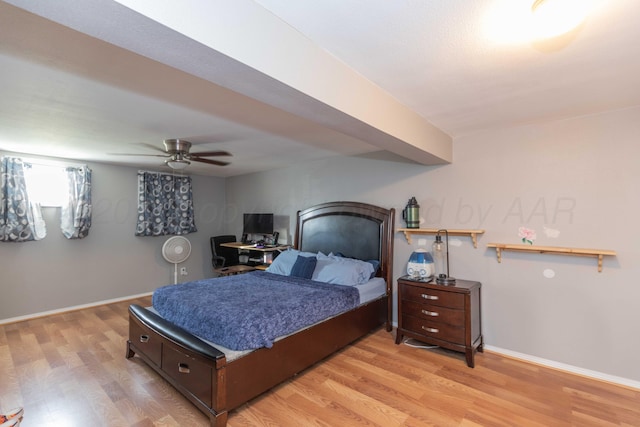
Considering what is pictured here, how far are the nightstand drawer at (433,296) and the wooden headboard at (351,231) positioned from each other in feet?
1.74

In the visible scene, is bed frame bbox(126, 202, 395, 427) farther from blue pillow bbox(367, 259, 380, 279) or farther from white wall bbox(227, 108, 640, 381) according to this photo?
white wall bbox(227, 108, 640, 381)

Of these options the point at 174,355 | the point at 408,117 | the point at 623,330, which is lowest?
the point at 174,355

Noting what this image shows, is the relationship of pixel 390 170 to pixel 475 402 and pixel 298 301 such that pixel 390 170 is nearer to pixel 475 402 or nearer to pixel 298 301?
pixel 298 301

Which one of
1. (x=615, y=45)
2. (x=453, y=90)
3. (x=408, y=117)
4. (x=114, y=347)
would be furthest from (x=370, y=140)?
(x=114, y=347)

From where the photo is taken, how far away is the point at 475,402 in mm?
2162

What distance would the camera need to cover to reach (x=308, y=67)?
147 cm

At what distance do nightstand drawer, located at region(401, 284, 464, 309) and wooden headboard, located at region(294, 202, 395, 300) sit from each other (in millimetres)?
531

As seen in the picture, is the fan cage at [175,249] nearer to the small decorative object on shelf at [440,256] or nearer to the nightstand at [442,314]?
the nightstand at [442,314]

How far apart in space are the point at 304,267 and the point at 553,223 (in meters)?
2.51

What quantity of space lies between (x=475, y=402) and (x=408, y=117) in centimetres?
221

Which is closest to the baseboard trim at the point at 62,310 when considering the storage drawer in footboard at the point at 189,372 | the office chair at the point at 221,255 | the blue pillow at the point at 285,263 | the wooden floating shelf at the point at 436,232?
the office chair at the point at 221,255

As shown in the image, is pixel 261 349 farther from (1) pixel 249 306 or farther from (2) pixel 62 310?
(2) pixel 62 310

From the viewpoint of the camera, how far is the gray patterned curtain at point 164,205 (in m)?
4.90

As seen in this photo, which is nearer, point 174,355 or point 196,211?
point 174,355
